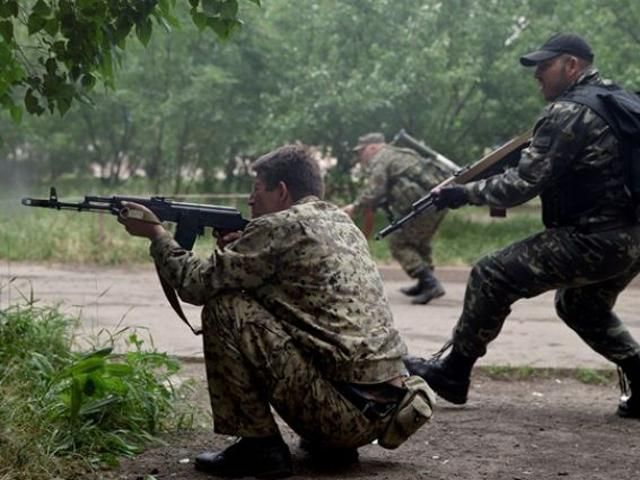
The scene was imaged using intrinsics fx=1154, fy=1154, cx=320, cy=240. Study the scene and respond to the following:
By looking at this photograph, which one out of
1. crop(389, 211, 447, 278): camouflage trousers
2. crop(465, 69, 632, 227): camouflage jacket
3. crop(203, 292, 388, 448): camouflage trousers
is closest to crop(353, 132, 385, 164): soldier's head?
crop(389, 211, 447, 278): camouflage trousers

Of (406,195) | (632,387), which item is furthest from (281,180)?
A: (406,195)

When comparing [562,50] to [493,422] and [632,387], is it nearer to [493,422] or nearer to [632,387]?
[632,387]

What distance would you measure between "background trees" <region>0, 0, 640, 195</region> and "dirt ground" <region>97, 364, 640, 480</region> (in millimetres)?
9464

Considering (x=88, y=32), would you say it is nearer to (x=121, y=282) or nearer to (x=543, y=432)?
(x=543, y=432)

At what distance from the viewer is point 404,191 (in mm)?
11141

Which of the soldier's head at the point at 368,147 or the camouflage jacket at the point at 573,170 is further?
the soldier's head at the point at 368,147

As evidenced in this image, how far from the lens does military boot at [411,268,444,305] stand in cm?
1112

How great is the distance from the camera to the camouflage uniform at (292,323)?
4246mm

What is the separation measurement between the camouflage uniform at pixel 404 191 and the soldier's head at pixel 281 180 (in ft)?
21.5

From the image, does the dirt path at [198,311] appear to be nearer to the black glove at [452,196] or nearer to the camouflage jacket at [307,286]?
the black glove at [452,196]

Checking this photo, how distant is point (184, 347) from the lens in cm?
778

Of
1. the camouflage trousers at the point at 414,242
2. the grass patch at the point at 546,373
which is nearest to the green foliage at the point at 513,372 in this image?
the grass patch at the point at 546,373

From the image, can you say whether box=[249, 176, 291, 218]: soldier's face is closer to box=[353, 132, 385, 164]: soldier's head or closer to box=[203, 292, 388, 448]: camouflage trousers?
box=[203, 292, 388, 448]: camouflage trousers

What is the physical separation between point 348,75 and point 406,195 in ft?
18.2
